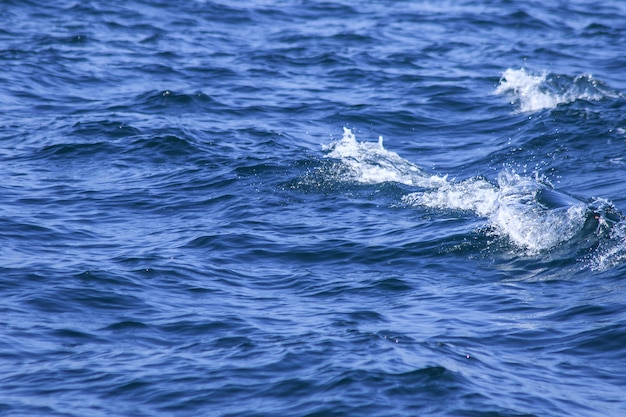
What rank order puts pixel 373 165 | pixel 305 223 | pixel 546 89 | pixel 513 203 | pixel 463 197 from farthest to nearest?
pixel 546 89 → pixel 373 165 → pixel 463 197 → pixel 305 223 → pixel 513 203

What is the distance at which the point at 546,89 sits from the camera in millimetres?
21484

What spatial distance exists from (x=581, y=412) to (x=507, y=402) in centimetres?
64

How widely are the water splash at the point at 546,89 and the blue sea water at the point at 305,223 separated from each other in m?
0.09

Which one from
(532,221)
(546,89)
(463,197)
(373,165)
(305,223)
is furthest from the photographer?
(546,89)

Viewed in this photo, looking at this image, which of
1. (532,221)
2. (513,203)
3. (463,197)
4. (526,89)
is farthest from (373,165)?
(526,89)

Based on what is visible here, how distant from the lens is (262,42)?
85.9 ft

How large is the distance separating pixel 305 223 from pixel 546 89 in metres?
9.30

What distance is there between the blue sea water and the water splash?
9 cm

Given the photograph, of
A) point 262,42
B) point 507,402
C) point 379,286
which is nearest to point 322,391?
point 507,402

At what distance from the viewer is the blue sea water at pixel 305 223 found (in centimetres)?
927

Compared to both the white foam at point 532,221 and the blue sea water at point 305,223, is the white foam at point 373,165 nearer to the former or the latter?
the blue sea water at point 305,223

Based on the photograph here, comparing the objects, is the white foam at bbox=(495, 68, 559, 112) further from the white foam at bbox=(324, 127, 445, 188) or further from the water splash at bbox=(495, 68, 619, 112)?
the white foam at bbox=(324, 127, 445, 188)

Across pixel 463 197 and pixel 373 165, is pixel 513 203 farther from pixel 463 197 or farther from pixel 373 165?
pixel 373 165

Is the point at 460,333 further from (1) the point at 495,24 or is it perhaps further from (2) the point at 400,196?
(1) the point at 495,24
